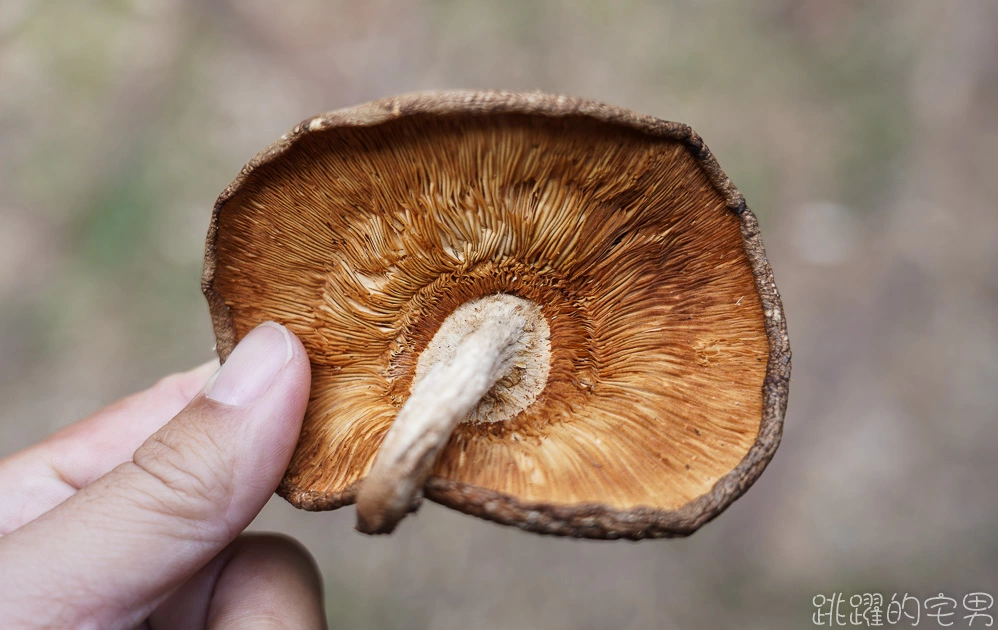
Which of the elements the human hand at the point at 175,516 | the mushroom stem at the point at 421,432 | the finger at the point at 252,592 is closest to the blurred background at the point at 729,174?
the finger at the point at 252,592

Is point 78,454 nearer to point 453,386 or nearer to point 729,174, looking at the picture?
point 453,386

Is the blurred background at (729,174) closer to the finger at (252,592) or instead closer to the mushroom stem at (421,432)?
the finger at (252,592)

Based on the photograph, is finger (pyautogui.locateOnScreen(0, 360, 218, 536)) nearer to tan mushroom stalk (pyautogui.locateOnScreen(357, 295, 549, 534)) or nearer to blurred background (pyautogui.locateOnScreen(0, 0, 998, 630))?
tan mushroom stalk (pyautogui.locateOnScreen(357, 295, 549, 534))

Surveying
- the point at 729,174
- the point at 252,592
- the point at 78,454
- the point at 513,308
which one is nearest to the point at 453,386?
the point at 513,308

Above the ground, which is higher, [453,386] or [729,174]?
[729,174]

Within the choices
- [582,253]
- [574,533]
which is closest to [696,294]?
[582,253]

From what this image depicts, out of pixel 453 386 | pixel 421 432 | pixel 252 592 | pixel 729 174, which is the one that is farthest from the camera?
pixel 729 174

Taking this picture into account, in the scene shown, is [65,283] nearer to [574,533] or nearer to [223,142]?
[223,142]
